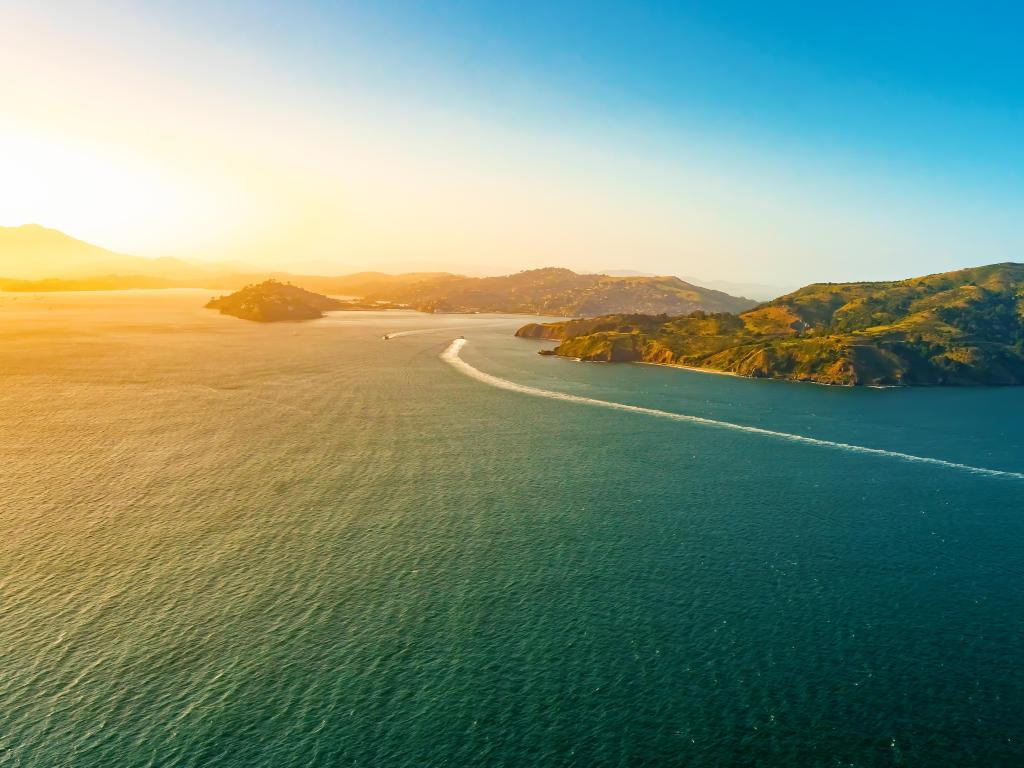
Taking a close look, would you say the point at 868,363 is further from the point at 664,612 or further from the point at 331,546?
the point at 331,546

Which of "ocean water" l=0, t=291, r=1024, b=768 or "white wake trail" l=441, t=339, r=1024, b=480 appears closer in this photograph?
"ocean water" l=0, t=291, r=1024, b=768

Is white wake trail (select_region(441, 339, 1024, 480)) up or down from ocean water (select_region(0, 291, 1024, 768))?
up

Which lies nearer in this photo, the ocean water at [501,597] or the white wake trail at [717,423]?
the ocean water at [501,597]

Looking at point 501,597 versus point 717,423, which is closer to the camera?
point 501,597

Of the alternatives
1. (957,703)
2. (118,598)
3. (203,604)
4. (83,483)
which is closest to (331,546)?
(203,604)

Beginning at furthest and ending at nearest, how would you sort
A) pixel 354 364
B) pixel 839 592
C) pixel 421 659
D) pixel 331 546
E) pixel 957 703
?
1. pixel 354 364
2. pixel 331 546
3. pixel 839 592
4. pixel 421 659
5. pixel 957 703

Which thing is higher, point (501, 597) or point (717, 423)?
point (717, 423)

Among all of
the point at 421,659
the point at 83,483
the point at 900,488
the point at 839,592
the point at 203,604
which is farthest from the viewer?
the point at 900,488

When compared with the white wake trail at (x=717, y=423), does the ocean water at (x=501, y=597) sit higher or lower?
lower
